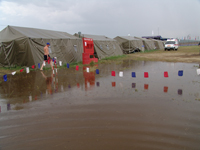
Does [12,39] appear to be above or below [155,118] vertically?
above

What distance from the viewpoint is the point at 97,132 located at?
13.8ft

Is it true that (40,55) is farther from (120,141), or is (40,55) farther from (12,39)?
(120,141)

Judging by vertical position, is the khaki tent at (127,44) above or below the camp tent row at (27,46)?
above

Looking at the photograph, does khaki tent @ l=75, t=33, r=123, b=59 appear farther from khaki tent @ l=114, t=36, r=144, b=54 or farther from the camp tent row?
the camp tent row

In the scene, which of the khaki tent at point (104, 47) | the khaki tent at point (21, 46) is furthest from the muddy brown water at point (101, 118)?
the khaki tent at point (104, 47)

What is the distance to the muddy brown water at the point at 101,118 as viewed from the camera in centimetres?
381

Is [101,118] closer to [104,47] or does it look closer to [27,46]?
[27,46]

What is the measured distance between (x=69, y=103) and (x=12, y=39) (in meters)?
9.90

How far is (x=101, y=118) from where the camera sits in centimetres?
488

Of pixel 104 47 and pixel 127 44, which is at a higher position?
pixel 127 44

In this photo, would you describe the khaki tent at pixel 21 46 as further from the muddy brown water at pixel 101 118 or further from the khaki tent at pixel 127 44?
the khaki tent at pixel 127 44

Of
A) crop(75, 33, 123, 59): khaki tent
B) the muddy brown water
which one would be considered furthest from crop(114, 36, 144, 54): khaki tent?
the muddy brown water

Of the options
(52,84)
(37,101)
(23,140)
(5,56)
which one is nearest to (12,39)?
(5,56)

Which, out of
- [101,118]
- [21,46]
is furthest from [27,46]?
[101,118]
